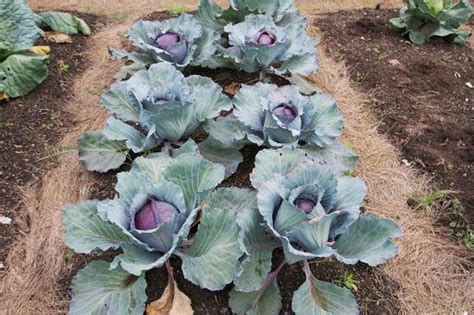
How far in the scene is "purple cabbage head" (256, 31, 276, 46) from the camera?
11.0ft

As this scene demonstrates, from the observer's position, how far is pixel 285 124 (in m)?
2.71

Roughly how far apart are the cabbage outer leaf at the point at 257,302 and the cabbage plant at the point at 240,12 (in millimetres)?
2256

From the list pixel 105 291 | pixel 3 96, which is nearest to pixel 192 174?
pixel 105 291

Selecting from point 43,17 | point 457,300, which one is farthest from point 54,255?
point 43,17

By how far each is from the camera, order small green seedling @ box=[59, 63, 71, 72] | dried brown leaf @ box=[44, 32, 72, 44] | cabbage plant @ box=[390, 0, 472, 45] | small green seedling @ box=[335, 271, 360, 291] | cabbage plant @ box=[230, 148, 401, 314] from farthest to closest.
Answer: cabbage plant @ box=[390, 0, 472, 45] < dried brown leaf @ box=[44, 32, 72, 44] < small green seedling @ box=[59, 63, 71, 72] < small green seedling @ box=[335, 271, 360, 291] < cabbage plant @ box=[230, 148, 401, 314]

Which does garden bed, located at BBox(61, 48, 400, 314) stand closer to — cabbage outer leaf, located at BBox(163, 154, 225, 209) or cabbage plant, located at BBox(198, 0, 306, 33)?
cabbage outer leaf, located at BBox(163, 154, 225, 209)

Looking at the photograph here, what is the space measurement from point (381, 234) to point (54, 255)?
1.47 m

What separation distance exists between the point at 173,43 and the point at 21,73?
101 cm

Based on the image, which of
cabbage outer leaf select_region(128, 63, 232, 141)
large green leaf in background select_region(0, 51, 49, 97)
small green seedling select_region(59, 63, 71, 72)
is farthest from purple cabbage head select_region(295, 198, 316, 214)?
small green seedling select_region(59, 63, 71, 72)

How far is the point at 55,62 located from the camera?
382 cm

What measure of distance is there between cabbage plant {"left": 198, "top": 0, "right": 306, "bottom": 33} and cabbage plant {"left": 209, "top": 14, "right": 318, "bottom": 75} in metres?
0.38

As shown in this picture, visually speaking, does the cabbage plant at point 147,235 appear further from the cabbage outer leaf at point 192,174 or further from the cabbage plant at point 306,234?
the cabbage plant at point 306,234

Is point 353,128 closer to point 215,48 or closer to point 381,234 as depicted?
point 215,48

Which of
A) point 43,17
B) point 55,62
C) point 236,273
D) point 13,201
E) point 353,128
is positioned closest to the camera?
point 236,273
